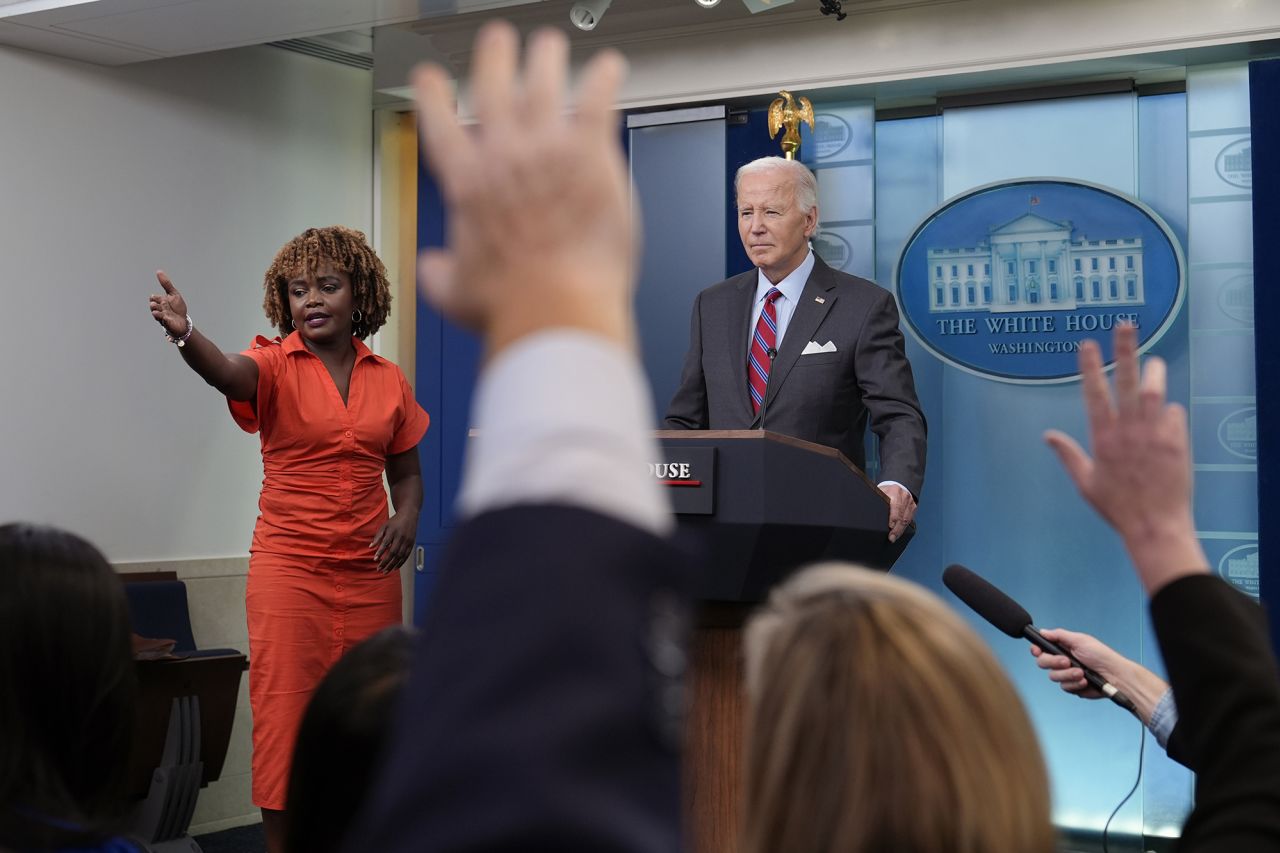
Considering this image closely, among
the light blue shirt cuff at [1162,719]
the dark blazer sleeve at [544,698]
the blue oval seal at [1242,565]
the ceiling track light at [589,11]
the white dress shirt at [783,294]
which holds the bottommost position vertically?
the blue oval seal at [1242,565]

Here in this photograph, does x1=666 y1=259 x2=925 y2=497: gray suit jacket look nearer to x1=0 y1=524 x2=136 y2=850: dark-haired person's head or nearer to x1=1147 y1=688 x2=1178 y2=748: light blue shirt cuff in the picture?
x1=1147 y1=688 x2=1178 y2=748: light blue shirt cuff

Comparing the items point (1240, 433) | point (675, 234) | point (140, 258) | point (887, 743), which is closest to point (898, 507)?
point (1240, 433)

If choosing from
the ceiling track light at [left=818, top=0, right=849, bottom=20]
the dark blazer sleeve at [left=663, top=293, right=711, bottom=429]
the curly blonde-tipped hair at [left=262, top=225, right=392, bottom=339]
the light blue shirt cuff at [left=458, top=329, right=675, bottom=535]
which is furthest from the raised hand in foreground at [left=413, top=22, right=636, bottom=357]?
the ceiling track light at [left=818, top=0, right=849, bottom=20]

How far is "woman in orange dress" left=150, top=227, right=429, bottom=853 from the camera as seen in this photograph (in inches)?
144

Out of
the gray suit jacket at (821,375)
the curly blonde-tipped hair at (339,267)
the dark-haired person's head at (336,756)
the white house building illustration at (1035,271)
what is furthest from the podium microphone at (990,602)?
the white house building illustration at (1035,271)

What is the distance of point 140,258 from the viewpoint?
5.24m

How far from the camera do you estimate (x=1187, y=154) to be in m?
4.62

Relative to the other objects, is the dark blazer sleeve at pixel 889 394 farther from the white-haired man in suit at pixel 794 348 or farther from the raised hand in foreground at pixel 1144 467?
the raised hand in foreground at pixel 1144 467

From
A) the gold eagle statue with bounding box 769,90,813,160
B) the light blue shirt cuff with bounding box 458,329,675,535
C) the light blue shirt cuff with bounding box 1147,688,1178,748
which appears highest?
the gold eagle statue with bounding box 769,90,813,160

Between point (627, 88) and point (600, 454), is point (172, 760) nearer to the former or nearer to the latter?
point (627, 88)

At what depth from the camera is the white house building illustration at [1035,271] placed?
4672mm

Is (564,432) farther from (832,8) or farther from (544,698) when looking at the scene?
(832,8)

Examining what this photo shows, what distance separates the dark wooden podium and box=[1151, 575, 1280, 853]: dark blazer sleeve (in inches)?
57.7

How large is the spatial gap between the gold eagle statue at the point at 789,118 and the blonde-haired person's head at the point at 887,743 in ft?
14.1
